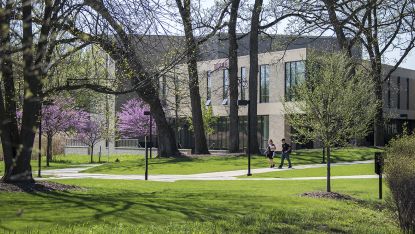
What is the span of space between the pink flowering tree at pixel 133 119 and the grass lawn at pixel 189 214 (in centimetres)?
4150

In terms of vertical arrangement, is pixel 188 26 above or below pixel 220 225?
above

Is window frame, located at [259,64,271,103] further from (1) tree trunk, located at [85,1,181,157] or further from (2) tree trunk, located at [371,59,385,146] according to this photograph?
(1) tree trunk, located at [85,1,181,157]

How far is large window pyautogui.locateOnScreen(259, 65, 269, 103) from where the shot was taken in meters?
54.3

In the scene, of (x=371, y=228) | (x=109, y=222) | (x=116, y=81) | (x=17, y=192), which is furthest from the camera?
(x=116, y=81)

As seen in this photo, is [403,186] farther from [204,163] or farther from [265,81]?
[265,81]

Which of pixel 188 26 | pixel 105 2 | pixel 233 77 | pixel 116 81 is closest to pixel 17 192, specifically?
pixel 116 81

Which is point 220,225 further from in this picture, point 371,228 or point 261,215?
point 371,228

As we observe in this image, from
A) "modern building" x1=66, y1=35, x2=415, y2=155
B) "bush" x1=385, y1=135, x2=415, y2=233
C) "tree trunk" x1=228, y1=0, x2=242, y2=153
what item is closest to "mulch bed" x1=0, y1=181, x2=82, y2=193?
"bush" x1=385, y1=135, x2=415, y2=233

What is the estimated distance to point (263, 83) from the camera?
54750mm

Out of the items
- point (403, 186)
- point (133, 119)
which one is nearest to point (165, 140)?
point (133, 119)

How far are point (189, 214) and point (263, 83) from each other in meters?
45.3

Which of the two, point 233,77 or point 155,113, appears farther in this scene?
point 233,77

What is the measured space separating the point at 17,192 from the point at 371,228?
7.69 meters

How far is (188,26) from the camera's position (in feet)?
55.6
